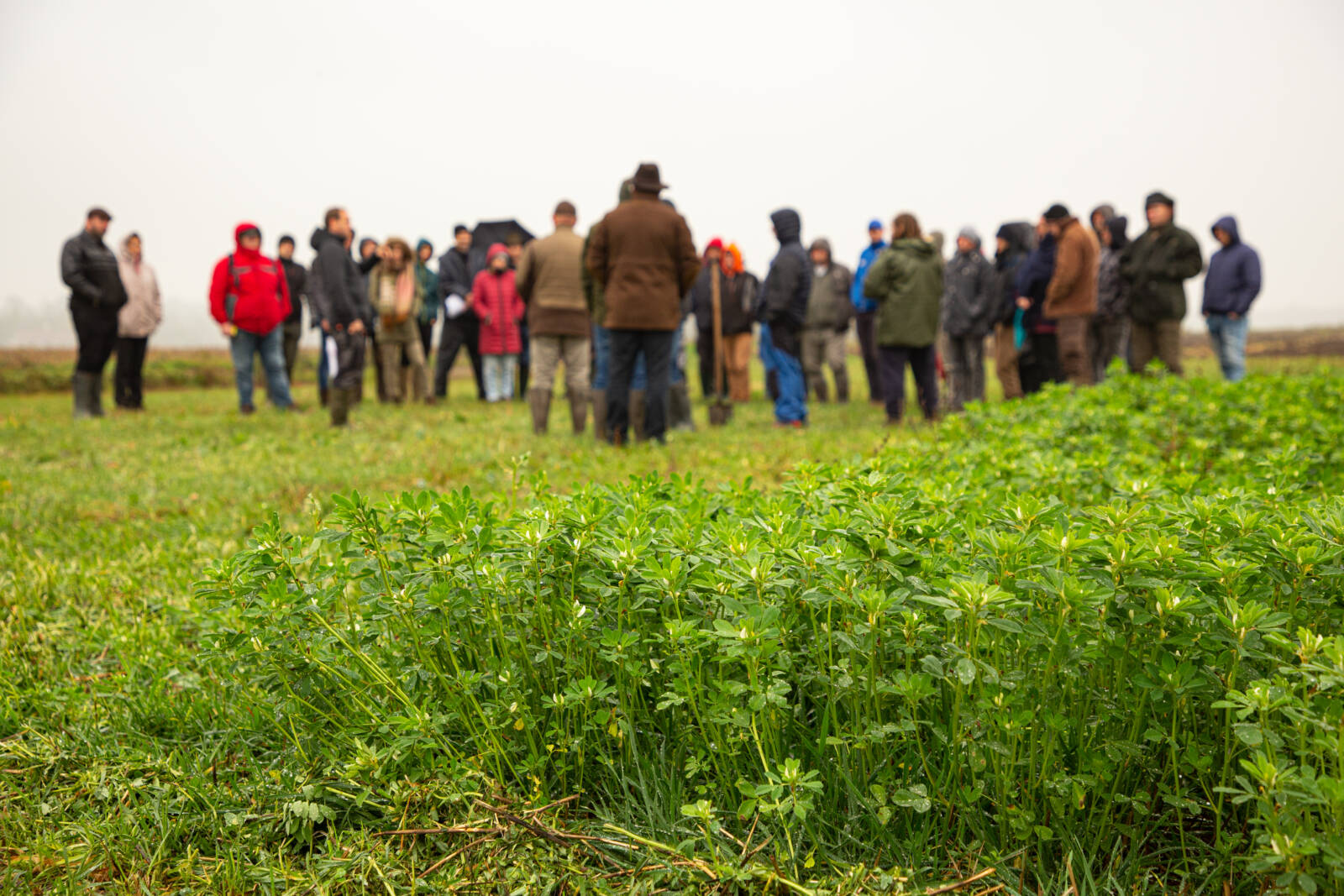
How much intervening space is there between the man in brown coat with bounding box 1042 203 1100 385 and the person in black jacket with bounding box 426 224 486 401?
8518mm

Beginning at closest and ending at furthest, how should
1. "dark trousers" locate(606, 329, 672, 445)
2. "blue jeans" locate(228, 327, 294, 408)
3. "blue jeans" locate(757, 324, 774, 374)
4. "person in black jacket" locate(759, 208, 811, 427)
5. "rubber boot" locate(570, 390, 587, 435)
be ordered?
"dark trousers" locate(606, 329, 672, 445), "rubber boot" locate(570, 390, 587, 435), "person in black jacket" locate(759, 208, 811, 427), "blue jeans" locate(228, 327, 294, 408), "blue jeans" locate(757, 324, 774, 374)

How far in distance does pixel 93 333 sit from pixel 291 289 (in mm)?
2813

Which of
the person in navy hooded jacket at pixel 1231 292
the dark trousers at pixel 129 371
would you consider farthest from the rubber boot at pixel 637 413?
the dark trousers at pixel 129 371

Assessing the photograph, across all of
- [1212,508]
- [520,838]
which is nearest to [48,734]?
[520,838]

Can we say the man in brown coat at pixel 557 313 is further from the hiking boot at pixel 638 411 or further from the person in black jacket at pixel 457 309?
the person in black jacket at pixel 457 309

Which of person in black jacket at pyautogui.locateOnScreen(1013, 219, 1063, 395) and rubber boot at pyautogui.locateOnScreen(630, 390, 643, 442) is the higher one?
person in black jacket at pyautogui.locateOnScreen(1013, 219, 1063, 395)

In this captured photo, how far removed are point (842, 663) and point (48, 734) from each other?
2355 millimetres

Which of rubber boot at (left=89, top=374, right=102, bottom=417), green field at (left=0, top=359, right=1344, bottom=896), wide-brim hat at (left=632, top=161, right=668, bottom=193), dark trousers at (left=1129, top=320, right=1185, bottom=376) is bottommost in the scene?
green field at (left=0, top=359, right=1344, bottom=896)

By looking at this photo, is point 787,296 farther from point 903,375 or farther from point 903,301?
point 903,375

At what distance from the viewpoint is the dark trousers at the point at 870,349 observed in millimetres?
13672

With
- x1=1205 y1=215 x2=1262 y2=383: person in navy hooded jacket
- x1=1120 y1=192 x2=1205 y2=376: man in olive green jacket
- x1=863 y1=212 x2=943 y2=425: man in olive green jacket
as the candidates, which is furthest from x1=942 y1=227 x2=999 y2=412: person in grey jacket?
x1=1205 y1=215 x2=1262 y2=383: person in navy hooded jacket

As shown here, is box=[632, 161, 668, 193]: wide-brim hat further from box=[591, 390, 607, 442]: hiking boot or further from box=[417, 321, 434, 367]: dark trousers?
box=[417, 321, 434, 367]: dark trousers

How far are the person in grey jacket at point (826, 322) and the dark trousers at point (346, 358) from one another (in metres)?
6.14

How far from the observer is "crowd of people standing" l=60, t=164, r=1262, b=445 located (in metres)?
8.15
